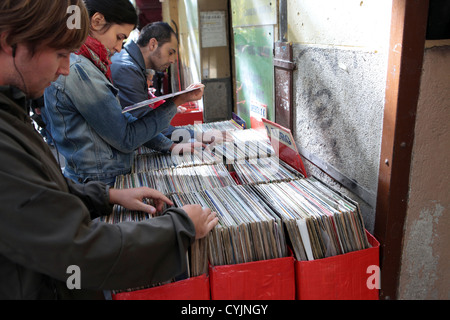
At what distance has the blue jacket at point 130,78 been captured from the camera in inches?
91.5

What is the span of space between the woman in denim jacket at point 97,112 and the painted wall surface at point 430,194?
1.17 metres

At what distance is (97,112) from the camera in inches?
64.6

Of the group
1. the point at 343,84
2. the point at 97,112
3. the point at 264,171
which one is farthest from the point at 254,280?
the point at 97,112

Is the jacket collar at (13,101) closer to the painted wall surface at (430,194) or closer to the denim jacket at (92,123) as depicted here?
the denim jacket at (92,123)

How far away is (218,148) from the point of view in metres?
2.26

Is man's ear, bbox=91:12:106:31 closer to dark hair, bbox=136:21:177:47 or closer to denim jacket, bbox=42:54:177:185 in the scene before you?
denim jacket, bbox=42:54:177:185

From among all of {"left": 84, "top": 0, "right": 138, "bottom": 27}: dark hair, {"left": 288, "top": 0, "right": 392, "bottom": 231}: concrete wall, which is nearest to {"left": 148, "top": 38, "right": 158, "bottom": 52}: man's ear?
{"left": 84, "top": 0, "right": 138, "bottom": 27}: dark hair

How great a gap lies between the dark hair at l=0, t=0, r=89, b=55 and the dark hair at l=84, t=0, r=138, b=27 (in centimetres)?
87

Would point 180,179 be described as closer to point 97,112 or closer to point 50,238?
point 97,112

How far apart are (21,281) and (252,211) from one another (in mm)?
803

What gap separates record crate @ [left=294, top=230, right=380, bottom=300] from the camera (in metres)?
1.28

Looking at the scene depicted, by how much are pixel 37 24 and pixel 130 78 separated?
1.50 m

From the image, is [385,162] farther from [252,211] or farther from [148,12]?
[148,12]

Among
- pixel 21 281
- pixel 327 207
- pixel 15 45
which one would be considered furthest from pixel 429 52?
pixel 21 281
